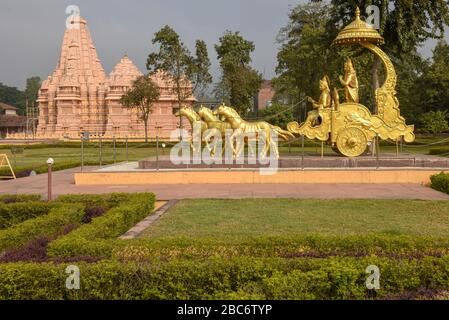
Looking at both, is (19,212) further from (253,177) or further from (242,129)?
(242,129)

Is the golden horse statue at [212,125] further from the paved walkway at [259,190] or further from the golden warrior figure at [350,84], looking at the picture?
the golden warrior figure at [350,84]

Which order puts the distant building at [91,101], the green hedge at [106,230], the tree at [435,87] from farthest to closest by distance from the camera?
the distant building at [91,101] < the tree at [435,87] < the green hedge at [106,230]

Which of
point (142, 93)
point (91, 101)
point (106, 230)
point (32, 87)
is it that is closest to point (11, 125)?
point (91, 101)

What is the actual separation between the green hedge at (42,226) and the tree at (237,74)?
30.1 meters

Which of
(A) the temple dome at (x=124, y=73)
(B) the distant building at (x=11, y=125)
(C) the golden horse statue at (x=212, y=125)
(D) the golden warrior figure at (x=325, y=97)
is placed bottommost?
(C) the golden horse statue at (x=212, y=125)

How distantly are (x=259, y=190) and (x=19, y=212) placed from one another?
579 cm

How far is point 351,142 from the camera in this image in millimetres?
14461

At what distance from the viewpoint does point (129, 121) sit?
51.8m

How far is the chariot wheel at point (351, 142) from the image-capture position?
14.4 m

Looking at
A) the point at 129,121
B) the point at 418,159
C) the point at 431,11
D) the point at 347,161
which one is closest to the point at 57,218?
the point at 347,161

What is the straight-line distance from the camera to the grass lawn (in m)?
7.05

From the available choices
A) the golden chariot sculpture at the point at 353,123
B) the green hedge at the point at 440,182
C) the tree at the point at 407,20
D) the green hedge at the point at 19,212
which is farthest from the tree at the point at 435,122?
the green hedge at the point at 19,212

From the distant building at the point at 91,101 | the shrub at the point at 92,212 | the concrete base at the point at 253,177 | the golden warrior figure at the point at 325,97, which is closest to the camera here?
the shrub at the point at 92,212
